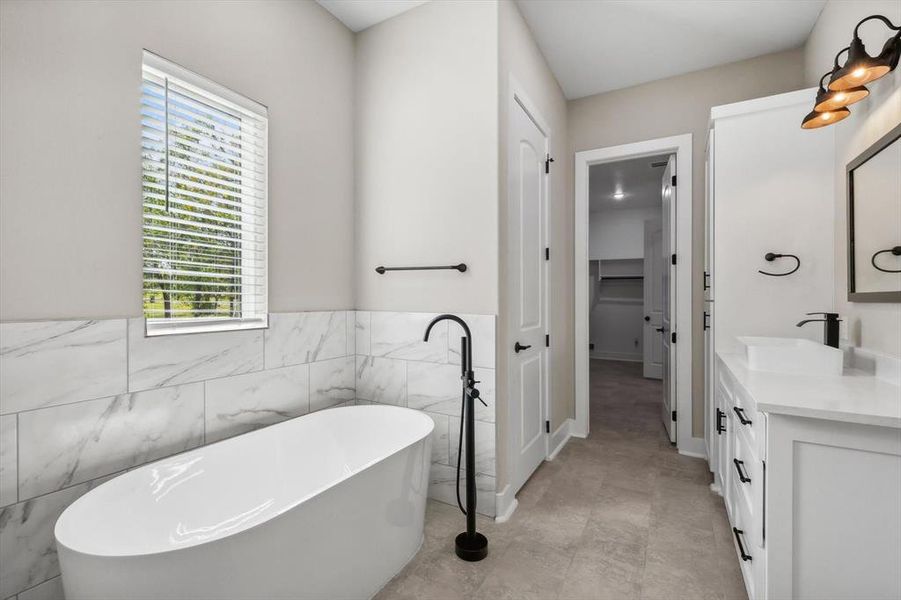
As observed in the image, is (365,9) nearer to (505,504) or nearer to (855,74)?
(855,74)

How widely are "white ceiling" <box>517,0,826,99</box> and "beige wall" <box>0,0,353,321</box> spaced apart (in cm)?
161

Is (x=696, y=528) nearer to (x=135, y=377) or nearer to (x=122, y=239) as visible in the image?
(x=135, y=377)

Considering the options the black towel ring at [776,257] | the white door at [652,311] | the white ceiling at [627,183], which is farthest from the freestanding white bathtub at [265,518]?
the white door at [652,311]

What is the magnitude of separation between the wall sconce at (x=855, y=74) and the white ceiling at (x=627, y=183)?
2.38 metres

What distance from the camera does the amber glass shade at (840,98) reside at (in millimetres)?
1783

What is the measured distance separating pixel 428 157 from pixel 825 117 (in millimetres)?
1957

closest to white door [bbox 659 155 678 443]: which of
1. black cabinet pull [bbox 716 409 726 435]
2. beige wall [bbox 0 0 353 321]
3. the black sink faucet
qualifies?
black cabinet pull [bbox 716 409 726 435]

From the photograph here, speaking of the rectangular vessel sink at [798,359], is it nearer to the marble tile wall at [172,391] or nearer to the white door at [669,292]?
the marble tile wall at [172,391]

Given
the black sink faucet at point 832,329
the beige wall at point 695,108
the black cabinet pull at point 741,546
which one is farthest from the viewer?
the beige wall at point 695,108

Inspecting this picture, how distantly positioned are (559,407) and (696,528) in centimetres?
131

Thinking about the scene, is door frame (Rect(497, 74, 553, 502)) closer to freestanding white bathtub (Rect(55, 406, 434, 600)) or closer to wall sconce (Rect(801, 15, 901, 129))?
freestanding white bathtub (Rect(55, 406, 434, 600))

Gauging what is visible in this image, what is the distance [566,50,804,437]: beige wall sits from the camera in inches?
116

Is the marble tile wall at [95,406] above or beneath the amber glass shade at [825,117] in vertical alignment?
beneath

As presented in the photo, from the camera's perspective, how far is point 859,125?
1.97 m
